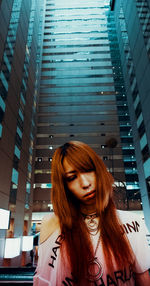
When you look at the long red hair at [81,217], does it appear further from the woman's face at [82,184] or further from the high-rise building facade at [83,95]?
the high-rise building facade at [83,95]

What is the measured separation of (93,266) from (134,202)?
909 inches

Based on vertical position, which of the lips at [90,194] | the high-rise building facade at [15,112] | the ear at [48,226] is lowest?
the ear at [48,226]

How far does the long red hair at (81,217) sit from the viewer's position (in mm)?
795

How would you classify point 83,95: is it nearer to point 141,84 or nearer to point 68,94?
point 68,94

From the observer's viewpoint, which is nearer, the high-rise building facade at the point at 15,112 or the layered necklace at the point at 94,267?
the layered necklace at the point at 94,267

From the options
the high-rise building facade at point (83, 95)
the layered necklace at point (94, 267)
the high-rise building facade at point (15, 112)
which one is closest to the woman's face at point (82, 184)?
the layered necklace at point (94, 267)

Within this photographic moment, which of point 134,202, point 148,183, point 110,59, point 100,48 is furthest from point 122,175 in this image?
point 100,48

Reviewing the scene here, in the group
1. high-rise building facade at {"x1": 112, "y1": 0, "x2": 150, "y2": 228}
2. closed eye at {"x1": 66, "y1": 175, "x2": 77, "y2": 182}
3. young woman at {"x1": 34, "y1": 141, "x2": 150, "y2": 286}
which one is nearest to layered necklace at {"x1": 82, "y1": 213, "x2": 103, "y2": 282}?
young woman at {"x1": 34, "y1": 141, "x2": 150, "y2": 286}

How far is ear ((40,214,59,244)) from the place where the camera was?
34.4 inches

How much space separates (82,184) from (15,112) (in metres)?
13.5

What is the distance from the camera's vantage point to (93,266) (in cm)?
77

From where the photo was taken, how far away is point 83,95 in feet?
86.7

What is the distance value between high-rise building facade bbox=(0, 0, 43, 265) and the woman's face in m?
10.6

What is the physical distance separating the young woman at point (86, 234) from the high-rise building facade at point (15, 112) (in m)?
10.5
